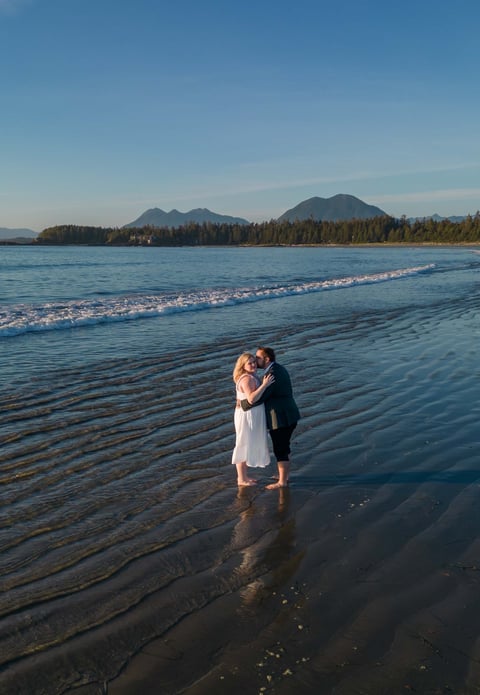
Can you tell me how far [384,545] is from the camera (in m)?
5.09

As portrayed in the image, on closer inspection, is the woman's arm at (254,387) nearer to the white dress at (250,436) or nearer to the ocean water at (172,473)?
the white dress at (250,436)

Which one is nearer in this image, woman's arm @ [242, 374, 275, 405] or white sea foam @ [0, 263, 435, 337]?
woman's arm @ [242, 374, 275, 405]

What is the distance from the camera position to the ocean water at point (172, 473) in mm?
4102

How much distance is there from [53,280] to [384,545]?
34921 millimetres

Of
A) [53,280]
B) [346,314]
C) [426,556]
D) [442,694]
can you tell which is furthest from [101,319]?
[53,280]

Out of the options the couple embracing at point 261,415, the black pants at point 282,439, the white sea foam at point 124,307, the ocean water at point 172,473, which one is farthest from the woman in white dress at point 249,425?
the white sea foam at point 124,307

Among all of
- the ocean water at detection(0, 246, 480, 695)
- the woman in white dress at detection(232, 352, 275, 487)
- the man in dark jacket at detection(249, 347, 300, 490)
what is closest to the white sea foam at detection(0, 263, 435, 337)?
the ocean water at detection(0, 246, 480, 695)

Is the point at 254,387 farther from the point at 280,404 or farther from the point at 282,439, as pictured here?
the point at 282,439

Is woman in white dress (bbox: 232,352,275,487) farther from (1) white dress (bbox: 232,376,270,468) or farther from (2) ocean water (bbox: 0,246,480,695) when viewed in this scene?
(2) ocean water (bbox: 0,246,480,695)

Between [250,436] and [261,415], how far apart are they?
266mm

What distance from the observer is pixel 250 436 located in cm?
651

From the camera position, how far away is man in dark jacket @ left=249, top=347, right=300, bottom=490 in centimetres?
649

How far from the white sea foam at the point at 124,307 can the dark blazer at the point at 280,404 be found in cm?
1175

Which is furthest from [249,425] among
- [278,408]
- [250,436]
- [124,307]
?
[124,307]
